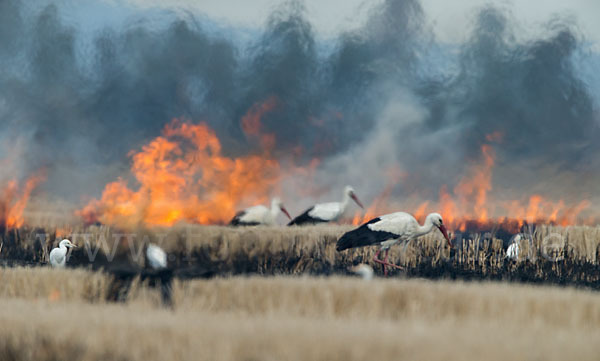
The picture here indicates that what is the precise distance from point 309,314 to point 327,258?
9615mm

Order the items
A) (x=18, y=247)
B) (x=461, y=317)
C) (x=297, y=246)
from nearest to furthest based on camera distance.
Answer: (x=461, y=317), (x=297, y=246), (x=18, y=247)

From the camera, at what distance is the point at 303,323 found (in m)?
7.74

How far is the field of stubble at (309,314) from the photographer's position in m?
6.46

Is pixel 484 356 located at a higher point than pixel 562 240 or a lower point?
lower

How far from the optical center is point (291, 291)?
1070 centimetres

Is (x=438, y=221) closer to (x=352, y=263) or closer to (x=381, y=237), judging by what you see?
(x=381, y=237)

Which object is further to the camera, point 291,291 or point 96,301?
point 96,301

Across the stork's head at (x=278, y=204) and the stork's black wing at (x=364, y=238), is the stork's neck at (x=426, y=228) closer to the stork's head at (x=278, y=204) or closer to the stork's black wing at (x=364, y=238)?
the stork's black wing at (x=364, y=238)

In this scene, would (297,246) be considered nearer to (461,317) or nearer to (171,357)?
(461,317)

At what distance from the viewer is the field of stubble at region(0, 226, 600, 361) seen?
6457 mm

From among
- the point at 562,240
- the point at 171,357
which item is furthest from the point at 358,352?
the point at 562,240

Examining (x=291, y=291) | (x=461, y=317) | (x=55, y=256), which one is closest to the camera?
(x=461, y=317)

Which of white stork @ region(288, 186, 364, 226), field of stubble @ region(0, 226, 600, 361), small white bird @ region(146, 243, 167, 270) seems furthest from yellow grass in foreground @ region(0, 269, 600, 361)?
white stork @ region(288, 186, 364, 226)

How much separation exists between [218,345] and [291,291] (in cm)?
420
